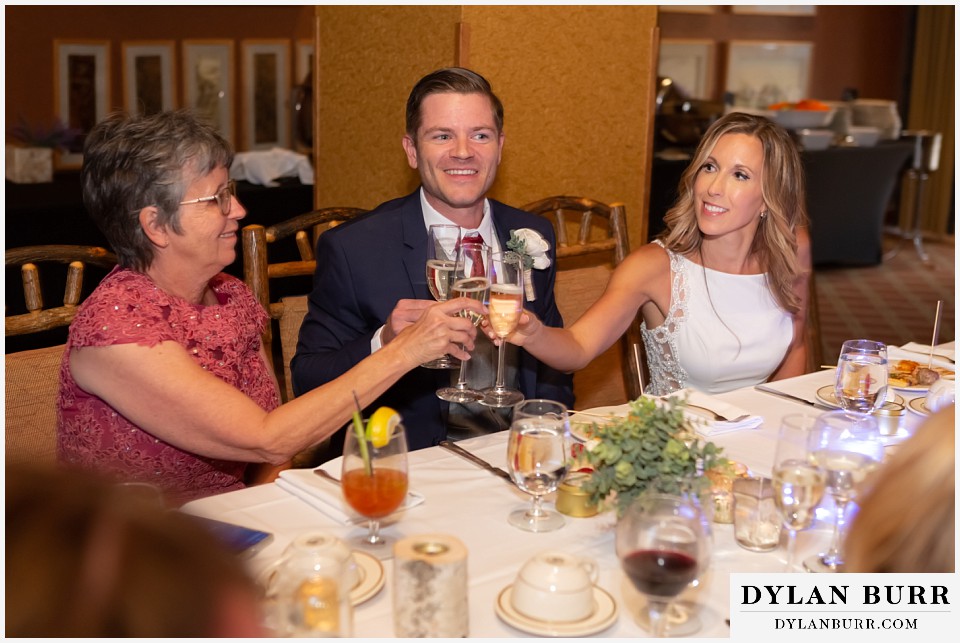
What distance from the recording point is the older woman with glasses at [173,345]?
206cm

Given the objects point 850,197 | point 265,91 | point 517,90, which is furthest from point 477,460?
point 850,197

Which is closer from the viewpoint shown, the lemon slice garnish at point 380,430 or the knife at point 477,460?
the lemon slice garnish at point 380,430

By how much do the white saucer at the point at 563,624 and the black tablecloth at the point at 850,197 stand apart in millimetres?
7104

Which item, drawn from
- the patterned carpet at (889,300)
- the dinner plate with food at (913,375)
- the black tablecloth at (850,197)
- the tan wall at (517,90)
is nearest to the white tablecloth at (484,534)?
the dinner plate with food at (913,375)

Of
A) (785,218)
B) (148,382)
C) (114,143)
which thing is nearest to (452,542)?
(148,382)

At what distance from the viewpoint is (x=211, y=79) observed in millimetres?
7766

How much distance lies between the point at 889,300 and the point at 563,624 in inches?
288

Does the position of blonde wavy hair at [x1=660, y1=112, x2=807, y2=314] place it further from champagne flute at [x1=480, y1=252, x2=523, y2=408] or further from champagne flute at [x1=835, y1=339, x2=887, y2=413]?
champagne flute at [x1=480, y1=252, x2=523, y2=408]

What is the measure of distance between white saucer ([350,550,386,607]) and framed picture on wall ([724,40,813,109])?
365 inches

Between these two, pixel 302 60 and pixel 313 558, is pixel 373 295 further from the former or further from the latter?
pixel 302 60

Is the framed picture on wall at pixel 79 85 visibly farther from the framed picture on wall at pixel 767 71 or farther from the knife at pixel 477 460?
the framed picture on wall at pixel 767 71

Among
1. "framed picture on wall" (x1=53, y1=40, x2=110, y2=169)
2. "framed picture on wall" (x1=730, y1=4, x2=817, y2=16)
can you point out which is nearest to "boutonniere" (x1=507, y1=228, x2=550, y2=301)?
"framed picture on wall" (x1=53, y1=40, x2=110, y2=169)

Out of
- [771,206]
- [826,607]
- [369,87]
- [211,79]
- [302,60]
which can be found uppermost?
[302,60]

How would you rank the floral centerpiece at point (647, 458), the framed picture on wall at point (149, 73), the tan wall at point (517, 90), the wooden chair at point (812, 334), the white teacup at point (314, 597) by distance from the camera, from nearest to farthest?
1. the white teacup at point (314, 597)
2. the floral centerpiece at point (647, 458)
3. the wooden chair at point (812, 334)
4. the tan wall at point (517, 90)
5. the framed picture on wall at point (149, 73)
